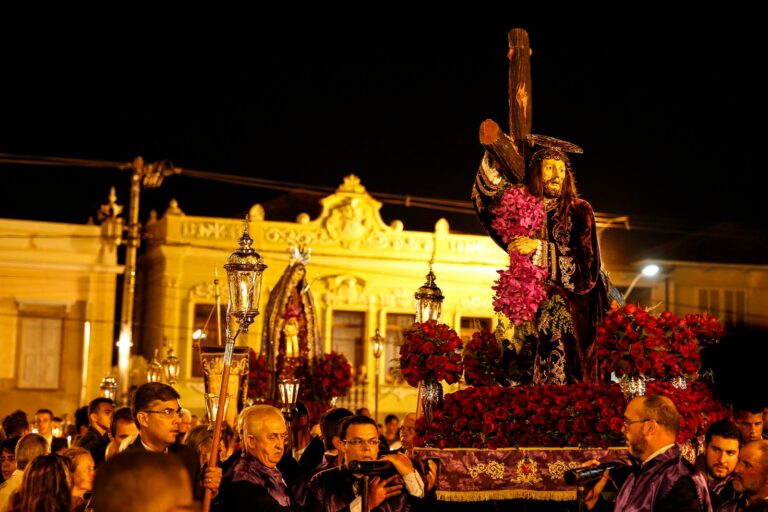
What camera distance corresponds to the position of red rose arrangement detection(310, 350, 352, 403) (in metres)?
19.9

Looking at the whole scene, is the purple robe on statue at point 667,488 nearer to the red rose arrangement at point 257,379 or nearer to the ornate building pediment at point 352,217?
the red rose arrangement at point 257,379

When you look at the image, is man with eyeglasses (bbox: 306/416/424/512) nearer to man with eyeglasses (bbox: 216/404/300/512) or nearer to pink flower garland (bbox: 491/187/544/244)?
man with eyeglasses (bbox: 216/404/300/512)

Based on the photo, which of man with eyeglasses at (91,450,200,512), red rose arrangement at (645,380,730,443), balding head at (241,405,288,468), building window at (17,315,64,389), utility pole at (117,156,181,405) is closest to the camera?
man with eyeglasses at (91,450,200,512)

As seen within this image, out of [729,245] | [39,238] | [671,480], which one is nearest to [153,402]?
[671,480]

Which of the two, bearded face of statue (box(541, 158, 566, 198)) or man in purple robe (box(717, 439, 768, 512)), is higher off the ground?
bearded face of statue (box(541, 158, 566, 198))

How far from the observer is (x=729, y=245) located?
139 ft

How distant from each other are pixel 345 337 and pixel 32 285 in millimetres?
8938

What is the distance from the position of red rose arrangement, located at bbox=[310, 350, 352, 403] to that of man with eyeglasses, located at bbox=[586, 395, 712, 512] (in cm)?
1313

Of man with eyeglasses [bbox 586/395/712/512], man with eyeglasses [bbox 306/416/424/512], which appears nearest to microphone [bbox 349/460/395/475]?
man with eyeglasses [bbox 306/416/424/512]

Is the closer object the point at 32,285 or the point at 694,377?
the point at 694,377

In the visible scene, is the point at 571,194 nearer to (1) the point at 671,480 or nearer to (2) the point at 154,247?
(1) the point at 671,480

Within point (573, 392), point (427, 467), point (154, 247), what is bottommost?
point (427, 467)

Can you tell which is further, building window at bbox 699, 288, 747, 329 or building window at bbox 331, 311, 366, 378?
building window at bbox 699, 288, 747, 329

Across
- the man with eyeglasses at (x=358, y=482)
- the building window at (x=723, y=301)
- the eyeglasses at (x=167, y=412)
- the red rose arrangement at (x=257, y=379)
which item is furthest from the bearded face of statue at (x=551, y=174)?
the building window at (x=723, y=301)
